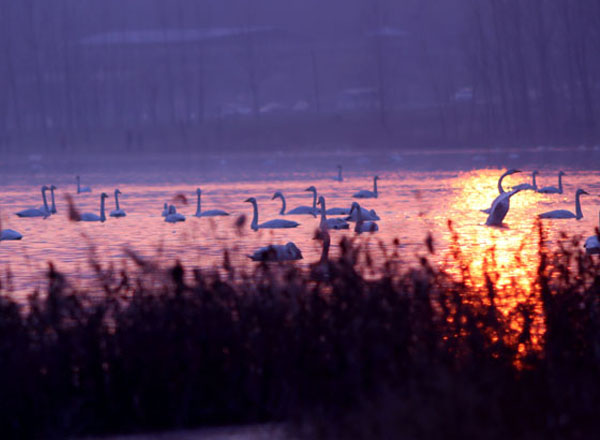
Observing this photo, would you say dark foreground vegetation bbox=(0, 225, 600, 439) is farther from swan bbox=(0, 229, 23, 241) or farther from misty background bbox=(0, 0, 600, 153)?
misty background bbox=(0, 0, 600, 153)

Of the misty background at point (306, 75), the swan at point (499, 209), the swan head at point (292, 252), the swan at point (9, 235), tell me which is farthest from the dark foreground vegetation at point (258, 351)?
the misty background at point (306, 75)

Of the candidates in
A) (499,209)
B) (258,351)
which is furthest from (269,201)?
(258,351)

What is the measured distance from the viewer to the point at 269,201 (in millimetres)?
33312

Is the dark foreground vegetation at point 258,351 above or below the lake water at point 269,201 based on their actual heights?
below

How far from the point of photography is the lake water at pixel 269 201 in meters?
17.5

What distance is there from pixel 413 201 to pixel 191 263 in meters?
16.4

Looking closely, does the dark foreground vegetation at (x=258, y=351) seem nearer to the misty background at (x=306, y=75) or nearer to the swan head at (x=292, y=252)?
the swan head at (x=292, y=252)

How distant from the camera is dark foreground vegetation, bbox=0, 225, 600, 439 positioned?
22.7 ft

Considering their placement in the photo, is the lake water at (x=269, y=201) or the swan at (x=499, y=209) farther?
the swan at (x=499, y=209)

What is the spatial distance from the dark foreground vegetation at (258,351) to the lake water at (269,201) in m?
0.76

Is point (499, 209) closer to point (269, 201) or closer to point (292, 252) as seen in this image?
point (292, 252)

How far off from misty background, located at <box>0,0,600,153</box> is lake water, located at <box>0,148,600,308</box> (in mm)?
3749

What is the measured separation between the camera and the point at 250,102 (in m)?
103

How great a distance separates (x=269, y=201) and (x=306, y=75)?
2804 inches
